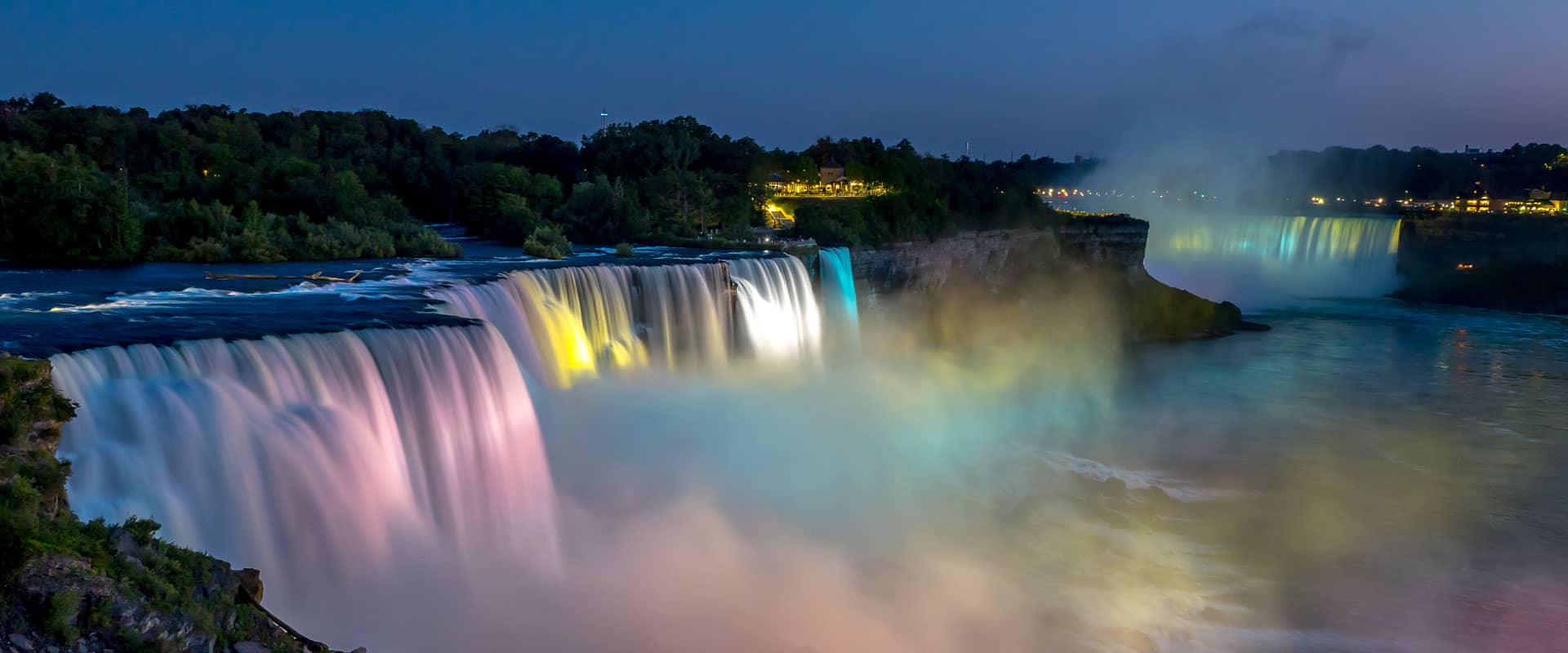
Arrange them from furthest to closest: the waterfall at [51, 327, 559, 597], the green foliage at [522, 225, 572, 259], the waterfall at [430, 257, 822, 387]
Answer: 1. the green foliage at [522, 225, 572, 259]
2. the waterfall at [430, 257, 822, 387]
3. the waterfall at [51, 327, 559, 597]

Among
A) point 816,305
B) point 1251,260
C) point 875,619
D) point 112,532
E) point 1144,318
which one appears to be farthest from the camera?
point 1251,260

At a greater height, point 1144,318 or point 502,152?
point 502,152

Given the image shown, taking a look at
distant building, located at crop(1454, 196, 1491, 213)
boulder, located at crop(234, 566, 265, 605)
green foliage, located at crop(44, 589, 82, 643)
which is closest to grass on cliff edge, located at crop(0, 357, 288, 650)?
green foliage, located at crop(44, 589, 82, 643)

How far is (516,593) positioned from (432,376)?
316 centimetres

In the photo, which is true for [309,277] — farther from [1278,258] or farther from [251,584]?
Result: [1278,258]

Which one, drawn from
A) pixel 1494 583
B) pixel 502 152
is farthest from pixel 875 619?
pixel 502 152

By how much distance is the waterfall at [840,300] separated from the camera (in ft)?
107

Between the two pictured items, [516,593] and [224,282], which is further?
[224,282]

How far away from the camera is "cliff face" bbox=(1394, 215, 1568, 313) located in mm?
55250

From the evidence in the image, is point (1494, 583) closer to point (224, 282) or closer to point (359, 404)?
point (359, 404)

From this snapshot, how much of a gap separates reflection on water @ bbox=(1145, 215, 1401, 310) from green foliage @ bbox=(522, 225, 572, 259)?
39385mm

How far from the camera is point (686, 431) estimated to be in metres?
20.5

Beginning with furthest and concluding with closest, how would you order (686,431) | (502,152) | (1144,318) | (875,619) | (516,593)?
1. (502,152)
2. (1144,318)
3. (686,431)
4. (875,619)
5. (516,593)

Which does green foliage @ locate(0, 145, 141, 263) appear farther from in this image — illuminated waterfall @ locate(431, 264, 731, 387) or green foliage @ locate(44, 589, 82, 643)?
green foliage @ locate(44, 589, 82, 643)
